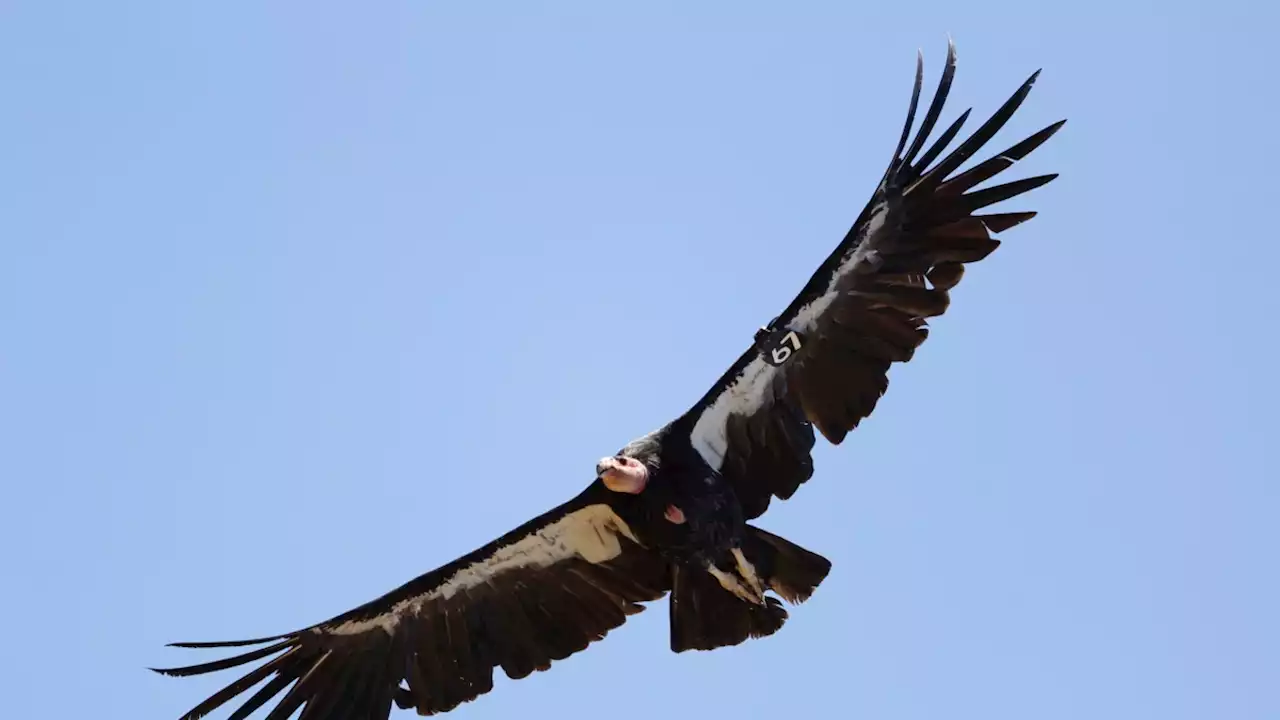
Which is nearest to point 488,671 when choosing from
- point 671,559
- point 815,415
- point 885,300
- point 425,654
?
point 425,654

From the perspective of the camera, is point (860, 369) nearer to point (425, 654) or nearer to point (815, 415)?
point (815, 415)

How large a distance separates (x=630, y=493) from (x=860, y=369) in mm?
2089

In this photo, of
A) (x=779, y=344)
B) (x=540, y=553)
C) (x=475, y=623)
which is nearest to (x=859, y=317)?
(x=779, y=344)

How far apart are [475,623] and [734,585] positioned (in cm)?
237

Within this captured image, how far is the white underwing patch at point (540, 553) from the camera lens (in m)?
15.9

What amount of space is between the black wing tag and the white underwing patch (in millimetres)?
1924

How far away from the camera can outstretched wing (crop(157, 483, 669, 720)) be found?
52.4 ft

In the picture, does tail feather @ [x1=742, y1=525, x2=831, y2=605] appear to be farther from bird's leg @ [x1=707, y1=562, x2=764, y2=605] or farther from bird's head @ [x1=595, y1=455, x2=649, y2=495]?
bird's head @ [x1=595, y1=455, x2=649, y2=495]

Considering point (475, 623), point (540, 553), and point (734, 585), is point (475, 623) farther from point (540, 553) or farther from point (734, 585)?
point (734, 585)

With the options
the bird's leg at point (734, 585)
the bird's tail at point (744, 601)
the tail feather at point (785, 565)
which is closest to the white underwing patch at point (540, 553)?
the bird's tail at point (744, 601)

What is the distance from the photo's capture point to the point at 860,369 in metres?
14.9

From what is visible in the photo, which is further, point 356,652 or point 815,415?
point 356,652

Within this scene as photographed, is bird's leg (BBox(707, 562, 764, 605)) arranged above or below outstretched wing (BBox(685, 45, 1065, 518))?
below

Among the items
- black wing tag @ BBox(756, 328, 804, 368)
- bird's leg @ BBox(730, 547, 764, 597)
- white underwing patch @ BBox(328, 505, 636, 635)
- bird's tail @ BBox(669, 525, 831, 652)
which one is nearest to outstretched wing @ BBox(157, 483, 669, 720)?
white underwing patch @ BBox(328, 505, 636, 635)
